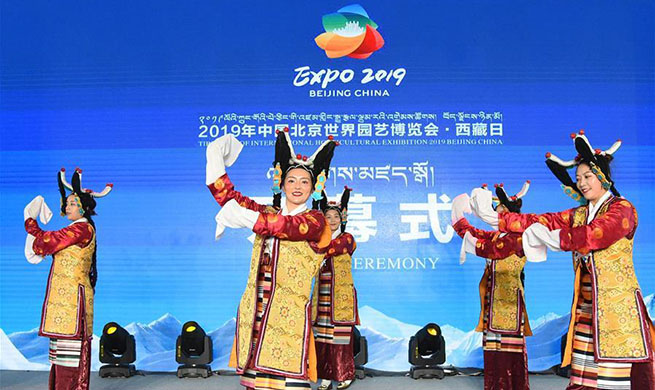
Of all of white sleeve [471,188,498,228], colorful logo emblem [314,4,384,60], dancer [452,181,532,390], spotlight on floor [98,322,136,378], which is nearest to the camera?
white sleeve [471,188,498,228]

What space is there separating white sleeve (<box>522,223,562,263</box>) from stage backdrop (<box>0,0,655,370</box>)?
285cm

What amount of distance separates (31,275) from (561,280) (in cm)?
463

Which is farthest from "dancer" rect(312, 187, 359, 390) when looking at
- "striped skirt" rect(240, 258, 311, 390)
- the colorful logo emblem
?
"striped skirt" rect(240, 258, 311, 390)

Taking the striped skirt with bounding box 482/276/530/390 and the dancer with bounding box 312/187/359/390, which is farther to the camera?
the dancer with bounding box 312/187/359/390

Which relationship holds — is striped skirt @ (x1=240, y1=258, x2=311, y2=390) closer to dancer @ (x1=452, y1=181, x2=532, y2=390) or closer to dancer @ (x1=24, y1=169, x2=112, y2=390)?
dancer @ (x1=24, y1=169, x2=112, y2=390)

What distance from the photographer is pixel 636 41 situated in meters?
6.02

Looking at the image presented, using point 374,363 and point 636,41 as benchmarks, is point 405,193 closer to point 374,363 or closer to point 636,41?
point 374,363

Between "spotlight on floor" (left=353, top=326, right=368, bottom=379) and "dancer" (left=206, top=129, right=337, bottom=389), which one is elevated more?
"dancer" (left=206, top=129, right=337, bottom=389)

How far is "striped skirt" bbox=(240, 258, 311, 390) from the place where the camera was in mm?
3094

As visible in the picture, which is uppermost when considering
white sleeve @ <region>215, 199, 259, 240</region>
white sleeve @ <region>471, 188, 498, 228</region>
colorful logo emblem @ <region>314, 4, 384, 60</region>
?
colorful logo emblem @ <region>314, 4, 384, 60</region>

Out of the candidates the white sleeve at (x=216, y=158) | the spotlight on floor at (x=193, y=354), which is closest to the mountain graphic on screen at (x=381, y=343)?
the spotlight on floor at (x=193, y=354)

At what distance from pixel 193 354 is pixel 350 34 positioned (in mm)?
3033

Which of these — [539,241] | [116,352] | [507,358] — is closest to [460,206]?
[539,241]

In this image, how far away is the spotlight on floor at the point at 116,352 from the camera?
18.5 feet
